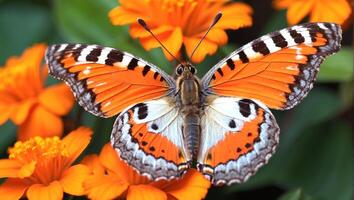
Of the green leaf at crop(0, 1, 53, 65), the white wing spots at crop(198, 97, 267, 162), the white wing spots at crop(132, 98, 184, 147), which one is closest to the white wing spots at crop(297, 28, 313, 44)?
the white wing spots at crop(198, 97, 267, 162)

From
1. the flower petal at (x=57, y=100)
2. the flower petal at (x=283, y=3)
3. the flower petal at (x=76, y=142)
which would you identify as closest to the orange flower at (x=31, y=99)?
the flower petal at (x=57, y=100)

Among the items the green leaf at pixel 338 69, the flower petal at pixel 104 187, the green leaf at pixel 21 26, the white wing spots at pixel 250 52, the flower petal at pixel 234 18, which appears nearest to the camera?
the flower petal at pixel 104 187

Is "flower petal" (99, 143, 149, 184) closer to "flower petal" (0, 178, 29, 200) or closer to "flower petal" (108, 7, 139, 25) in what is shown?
"flower petal" (0, 178, 29, 200)

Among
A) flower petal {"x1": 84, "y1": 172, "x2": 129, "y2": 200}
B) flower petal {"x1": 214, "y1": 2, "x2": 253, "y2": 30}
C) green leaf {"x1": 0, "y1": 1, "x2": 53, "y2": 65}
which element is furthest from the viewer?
green leaf {"x1": 0, "y1": 1, "x2": 53, "y2": 65}

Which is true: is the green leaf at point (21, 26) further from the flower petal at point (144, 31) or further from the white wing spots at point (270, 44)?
the white wing spots at point (270, 44)

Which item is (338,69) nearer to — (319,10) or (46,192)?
(319,10)

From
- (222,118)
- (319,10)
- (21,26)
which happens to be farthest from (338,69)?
(21,26)
